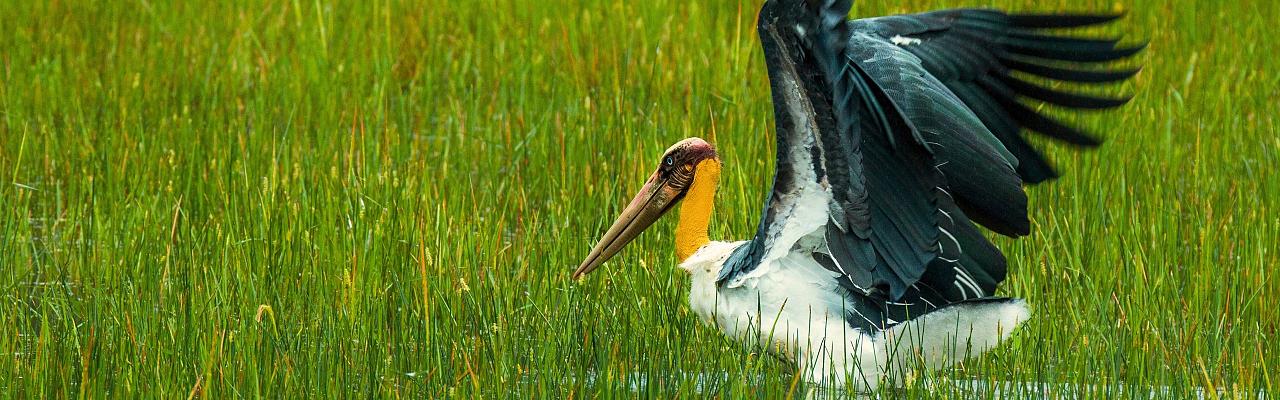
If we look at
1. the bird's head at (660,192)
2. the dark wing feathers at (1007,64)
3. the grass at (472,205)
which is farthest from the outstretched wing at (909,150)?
the bird's head at (660,192)

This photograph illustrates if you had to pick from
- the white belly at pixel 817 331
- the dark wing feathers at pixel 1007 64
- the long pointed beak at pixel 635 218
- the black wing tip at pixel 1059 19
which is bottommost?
the white belly at pixel 817 331

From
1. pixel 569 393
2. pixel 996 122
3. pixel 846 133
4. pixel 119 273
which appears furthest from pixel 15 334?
pixel 996 122

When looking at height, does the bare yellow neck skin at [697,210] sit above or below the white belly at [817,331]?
above

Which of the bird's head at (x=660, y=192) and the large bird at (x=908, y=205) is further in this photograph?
the bird's head at (x=660, y=192)

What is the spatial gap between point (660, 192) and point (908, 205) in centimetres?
82

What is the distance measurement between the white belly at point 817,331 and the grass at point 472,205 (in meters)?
0.08

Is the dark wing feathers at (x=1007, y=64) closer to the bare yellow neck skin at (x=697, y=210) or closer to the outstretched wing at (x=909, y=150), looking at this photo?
the outstretched wing at (x=909, y=150)

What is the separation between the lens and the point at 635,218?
14.1 feet

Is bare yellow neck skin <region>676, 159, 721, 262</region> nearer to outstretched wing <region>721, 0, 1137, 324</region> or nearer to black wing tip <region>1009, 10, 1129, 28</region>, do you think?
outstretched wing <region>721, 0, 1137, 324</region>

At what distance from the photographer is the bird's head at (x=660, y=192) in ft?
13.6

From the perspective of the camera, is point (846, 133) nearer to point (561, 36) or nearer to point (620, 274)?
point (620, 274)

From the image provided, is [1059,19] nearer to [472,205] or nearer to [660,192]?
[660,192]

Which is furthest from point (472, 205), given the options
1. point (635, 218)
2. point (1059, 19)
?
point (1059, 19)

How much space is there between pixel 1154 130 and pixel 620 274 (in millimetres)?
2579
